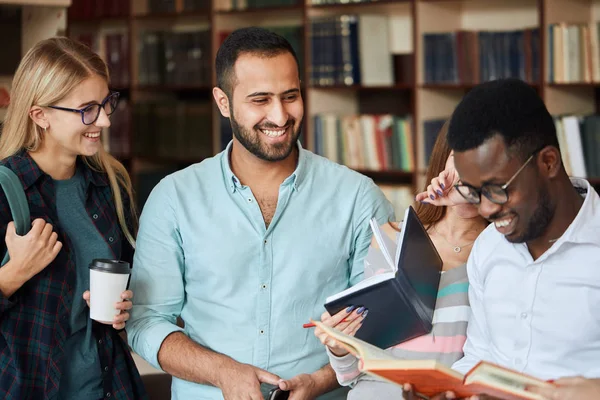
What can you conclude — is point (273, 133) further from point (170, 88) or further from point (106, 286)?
point (170, 88)

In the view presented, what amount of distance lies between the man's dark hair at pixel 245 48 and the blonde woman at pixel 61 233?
0.29 m

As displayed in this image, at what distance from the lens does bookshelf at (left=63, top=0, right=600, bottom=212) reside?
158 inches

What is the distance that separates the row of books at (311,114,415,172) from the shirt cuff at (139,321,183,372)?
2.56 m

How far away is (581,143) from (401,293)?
2.47 m

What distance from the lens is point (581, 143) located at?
3838 mm

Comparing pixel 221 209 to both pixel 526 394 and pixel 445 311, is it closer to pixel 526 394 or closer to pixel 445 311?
pixel 445 311

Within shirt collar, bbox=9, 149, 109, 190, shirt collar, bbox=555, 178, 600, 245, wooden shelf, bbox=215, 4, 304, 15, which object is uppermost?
wooden shelf, bbox=215, 4, 304, 15

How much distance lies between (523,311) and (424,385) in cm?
25

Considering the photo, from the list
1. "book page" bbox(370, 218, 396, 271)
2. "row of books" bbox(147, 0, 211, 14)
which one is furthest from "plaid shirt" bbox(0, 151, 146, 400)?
"row of books" bbox(147, 0, 211, 14)

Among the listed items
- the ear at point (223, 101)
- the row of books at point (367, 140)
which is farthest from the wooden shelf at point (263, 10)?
the ear at point (223, 101)

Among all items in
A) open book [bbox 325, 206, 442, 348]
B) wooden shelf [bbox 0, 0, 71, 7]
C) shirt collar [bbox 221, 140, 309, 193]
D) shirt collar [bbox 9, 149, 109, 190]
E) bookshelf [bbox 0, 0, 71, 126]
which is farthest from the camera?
bookshelf [bbox 0, 0, 71, 126]

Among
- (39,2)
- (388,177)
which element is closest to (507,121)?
(39,2)

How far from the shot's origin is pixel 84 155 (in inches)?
Result: 84.4

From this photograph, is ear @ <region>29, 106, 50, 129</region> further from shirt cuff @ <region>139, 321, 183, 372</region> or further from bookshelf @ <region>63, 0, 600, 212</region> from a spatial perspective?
bookshelf @ <region>63, 0, 600, 212</region>
